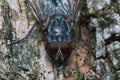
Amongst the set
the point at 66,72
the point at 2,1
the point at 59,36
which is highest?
the point at 2,1

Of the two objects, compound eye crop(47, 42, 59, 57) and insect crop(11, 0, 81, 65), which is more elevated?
insect crop(11, 0, 81, 65)

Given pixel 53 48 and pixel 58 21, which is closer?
pixel 53 48

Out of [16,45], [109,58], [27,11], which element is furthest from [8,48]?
[109,58]

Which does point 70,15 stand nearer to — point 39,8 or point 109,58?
point 39,8

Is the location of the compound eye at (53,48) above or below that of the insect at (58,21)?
below

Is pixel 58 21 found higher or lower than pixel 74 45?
higher
